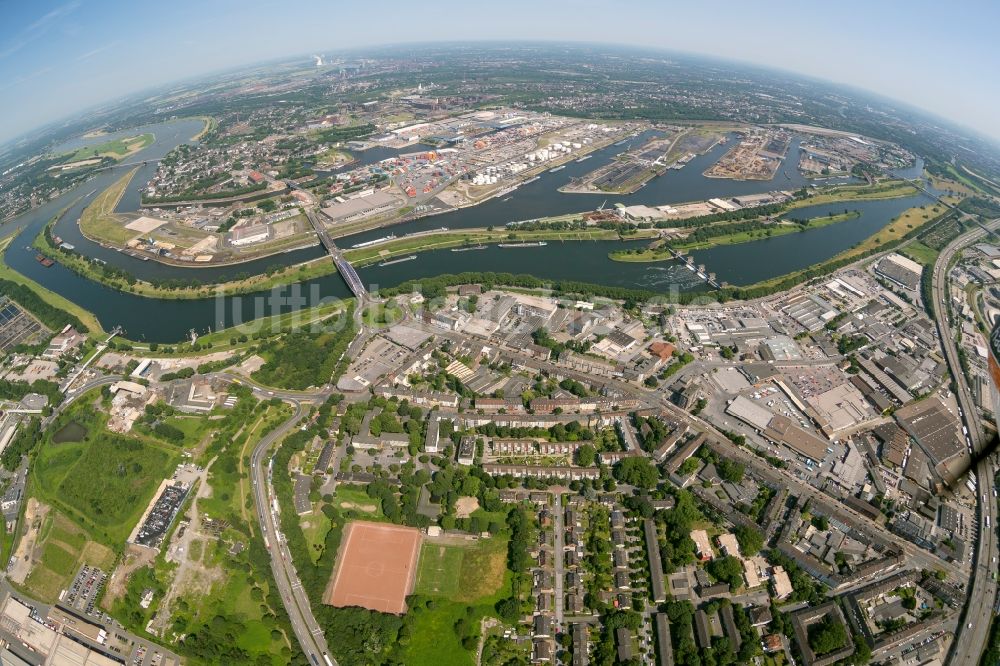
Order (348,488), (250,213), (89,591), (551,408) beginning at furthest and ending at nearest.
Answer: (250,213)
(551,408)
(348,488)
(89,591)

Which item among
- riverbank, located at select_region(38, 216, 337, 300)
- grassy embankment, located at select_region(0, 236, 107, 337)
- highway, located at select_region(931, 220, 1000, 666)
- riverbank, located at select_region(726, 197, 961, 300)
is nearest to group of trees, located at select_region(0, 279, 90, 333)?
grassy embankment, located at select_region(0, 236, 107, 337)

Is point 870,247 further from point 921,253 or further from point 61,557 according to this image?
point 61,557

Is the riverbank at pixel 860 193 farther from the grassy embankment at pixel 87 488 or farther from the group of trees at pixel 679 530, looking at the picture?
the grassy embankment at pixel 87 488

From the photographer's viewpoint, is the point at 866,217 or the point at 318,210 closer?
the point at 318,210

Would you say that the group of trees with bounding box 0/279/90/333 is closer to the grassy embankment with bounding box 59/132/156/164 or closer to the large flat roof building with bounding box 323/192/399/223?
the large flat roof building with bounding box 323/192/399/223

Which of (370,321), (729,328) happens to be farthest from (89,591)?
(729,328)

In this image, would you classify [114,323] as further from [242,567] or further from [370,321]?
[242,567]
